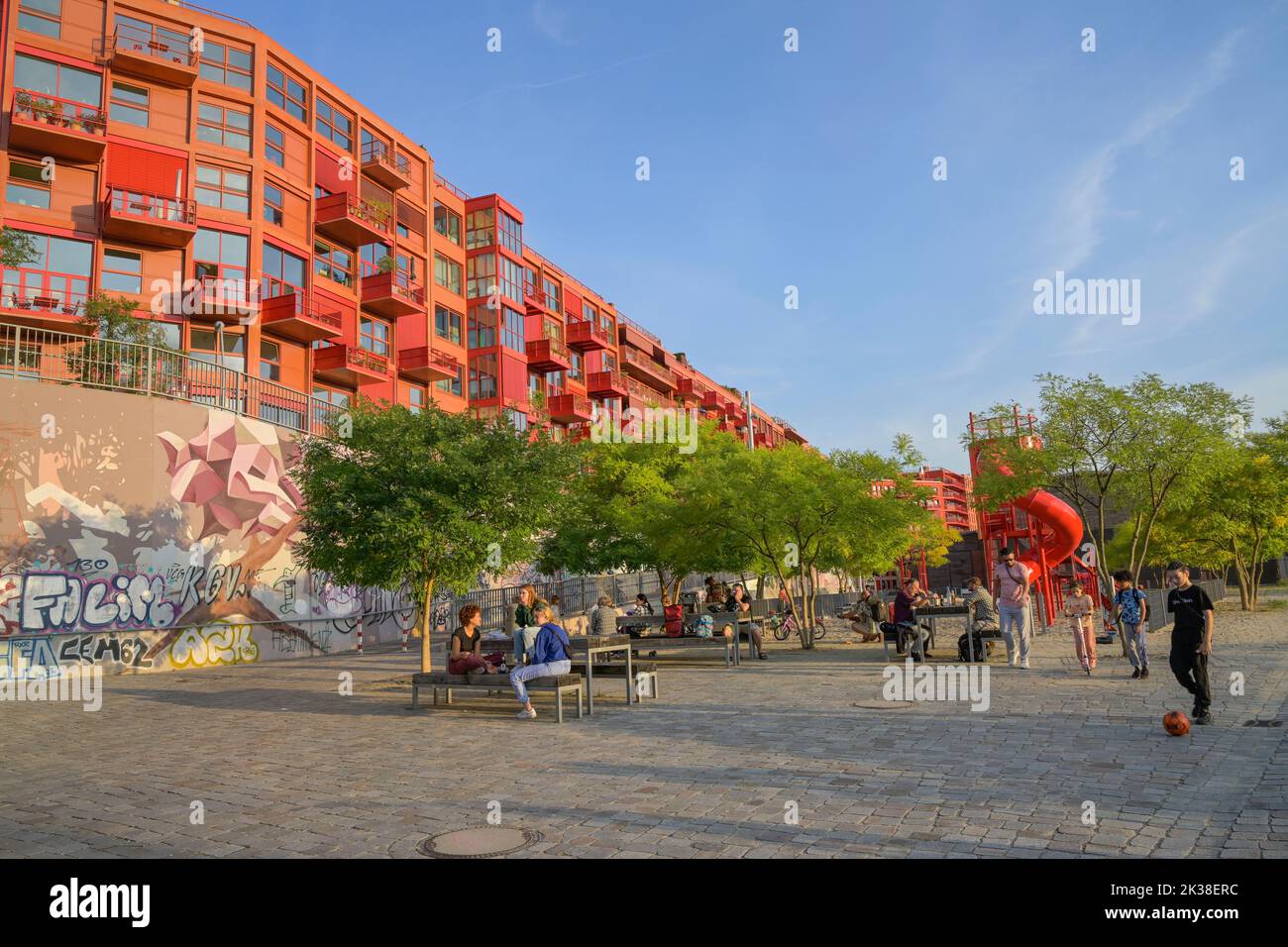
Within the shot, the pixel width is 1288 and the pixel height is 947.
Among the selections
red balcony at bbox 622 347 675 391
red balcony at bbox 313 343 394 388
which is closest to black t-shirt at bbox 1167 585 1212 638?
red balcony at bbox 313 343 394 388

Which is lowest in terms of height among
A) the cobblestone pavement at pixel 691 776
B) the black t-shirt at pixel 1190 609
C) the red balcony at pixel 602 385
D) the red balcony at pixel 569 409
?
the cobblestone pavement at pixel 691 776

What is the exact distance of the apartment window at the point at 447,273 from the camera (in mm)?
Result: 42469

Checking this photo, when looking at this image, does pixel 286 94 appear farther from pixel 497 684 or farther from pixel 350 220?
pixel 497 684

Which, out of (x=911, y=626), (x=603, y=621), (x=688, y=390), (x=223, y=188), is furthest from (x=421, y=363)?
(x=688, y=390)

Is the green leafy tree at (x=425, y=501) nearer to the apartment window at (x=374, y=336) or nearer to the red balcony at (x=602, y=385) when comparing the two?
the apartment window at (x=374, y=336)

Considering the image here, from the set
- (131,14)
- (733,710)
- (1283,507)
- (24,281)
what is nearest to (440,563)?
(733,710)

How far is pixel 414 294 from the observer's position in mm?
39000

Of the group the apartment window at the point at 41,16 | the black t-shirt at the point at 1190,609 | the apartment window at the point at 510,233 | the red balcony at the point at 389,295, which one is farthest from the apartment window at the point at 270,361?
the black t-shirt at the point at 1190,609

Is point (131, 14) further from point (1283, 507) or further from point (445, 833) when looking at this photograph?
point (1283, 507)

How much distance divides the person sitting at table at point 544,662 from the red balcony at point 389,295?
94.3ft

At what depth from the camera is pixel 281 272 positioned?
1299 inches

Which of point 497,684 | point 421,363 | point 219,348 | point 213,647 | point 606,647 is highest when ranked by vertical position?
point 421,363

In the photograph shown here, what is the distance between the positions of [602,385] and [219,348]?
27403mm
